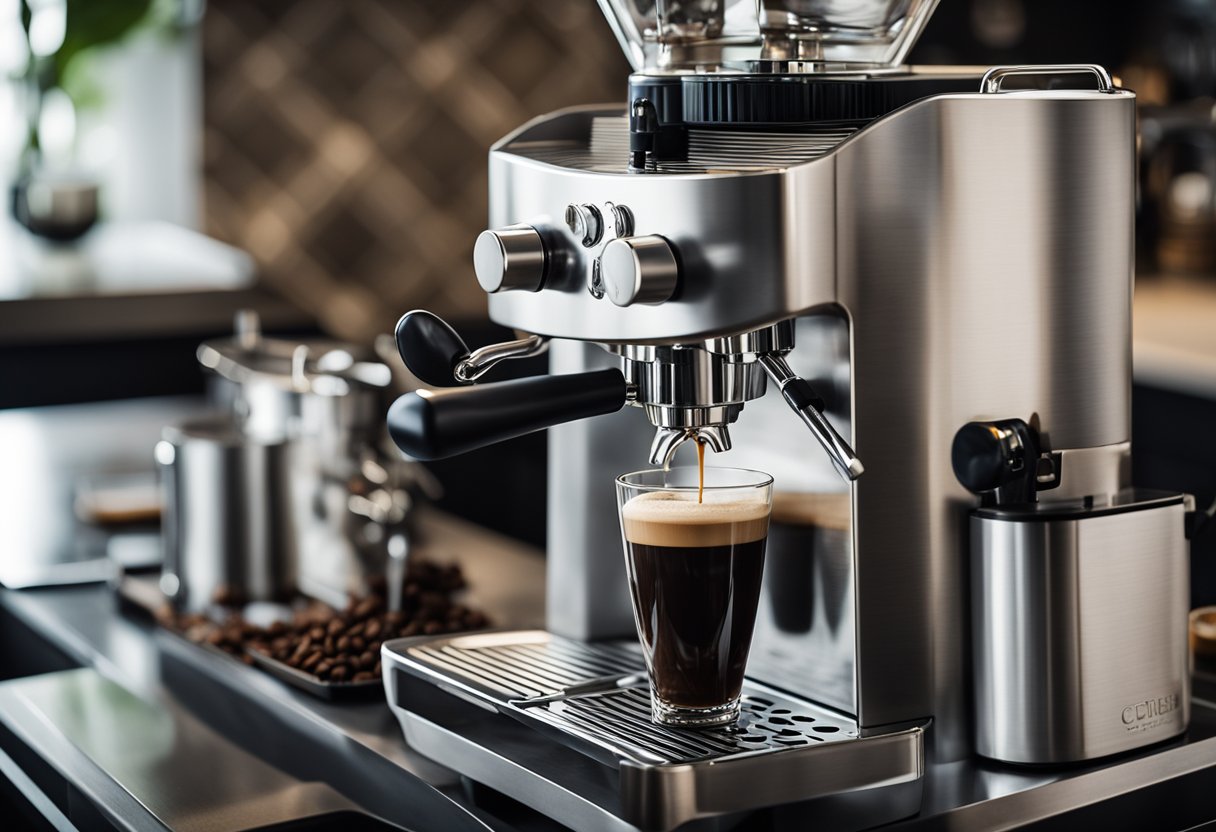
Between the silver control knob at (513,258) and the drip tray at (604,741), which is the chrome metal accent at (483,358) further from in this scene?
the drip tray at (604,741)

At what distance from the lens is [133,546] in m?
1.40

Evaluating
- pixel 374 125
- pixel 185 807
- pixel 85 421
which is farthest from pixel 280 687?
pixel 374 125

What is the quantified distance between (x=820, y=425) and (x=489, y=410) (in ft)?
0.54

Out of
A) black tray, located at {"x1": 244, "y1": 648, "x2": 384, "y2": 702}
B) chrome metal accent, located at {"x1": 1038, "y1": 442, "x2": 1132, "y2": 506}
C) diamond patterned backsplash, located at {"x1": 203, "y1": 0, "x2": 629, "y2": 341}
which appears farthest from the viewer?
diamond patterned backsplash, located at {"x1": 203, "y1": 0, "x2": 629, "y2": 341}

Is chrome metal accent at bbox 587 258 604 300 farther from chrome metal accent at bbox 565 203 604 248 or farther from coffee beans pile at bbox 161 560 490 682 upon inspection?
coffee beans pile at bbox 161 560 490 682

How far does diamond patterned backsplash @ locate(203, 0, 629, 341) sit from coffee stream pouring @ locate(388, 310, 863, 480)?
232 centimetres

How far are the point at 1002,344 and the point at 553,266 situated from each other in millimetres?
233

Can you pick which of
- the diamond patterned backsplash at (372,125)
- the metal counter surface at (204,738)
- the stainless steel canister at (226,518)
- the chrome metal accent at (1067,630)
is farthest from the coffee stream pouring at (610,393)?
the diamond patterned backsplash at (372,125)

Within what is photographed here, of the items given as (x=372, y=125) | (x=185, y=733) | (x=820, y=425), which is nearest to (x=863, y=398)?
(x=820, y=425)

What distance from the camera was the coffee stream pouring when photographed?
70cm

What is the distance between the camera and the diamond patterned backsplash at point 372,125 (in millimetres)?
3068

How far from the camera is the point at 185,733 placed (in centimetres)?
100

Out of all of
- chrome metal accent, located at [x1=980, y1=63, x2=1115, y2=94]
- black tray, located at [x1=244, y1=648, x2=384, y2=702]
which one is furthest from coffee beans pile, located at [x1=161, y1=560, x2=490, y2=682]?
chrome metal accent, located at [x1=980, y1=63, x2=1115, y2=94]

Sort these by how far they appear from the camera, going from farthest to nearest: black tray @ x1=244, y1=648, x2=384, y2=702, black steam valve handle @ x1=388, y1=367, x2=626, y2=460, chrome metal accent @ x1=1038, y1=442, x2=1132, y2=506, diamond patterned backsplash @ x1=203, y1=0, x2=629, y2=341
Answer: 1. diamond patterned backsplash @ x1=203, y1=0, x2=629, y2=341
2. black tray @ x1=244, y1=648, x2=384, y2=702
3. chrome metal accent @ x1=1038, y1=442, x2=1132, y2=506
4. black steam valve handle @ x1=388, y1=367, x2=626, y2=460
